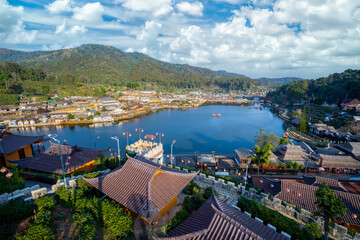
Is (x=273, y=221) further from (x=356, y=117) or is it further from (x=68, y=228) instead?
(x=356, y=117)

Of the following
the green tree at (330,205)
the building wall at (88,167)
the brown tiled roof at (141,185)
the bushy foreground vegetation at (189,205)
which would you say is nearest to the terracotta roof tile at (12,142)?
the building wall at (88,167)

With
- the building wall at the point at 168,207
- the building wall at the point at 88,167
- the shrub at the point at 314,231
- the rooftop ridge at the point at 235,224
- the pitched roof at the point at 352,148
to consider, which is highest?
the rooftop ridge at the point at 235,224

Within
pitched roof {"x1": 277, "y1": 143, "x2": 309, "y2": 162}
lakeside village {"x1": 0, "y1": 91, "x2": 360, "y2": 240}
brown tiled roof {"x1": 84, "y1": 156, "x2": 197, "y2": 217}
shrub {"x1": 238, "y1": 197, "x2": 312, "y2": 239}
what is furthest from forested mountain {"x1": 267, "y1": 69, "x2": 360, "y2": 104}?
brown tiled roof {"x1": 84, "y1": 156, "x2": 197, "y2": 217}

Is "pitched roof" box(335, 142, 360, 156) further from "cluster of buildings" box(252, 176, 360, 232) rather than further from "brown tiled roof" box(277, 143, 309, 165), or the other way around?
"cluster of buildings" box(252, 176, 360, 232)

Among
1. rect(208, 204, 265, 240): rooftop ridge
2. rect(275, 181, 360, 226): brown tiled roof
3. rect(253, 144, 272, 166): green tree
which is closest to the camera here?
rect(208, 204, 265, 240): rooftop ridge

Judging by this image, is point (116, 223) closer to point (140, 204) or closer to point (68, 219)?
point (140, 204)

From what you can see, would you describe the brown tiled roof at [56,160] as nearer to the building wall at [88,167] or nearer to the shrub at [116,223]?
the building wall at [88,167]

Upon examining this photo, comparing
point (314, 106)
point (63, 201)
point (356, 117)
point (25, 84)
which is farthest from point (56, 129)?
point (314, 106)
